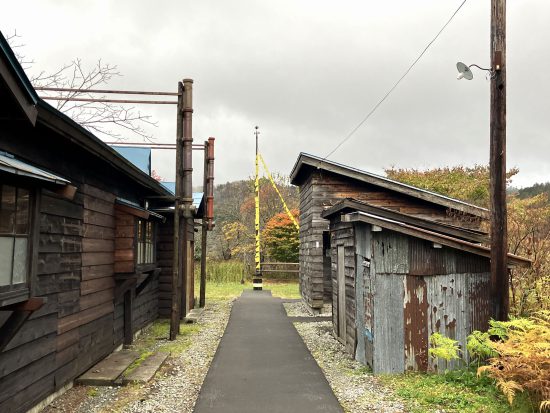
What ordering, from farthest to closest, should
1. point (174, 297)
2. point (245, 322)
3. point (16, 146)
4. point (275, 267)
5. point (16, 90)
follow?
point (275, 267) → point (245, 322) → point (174, 297) → point (16, 146) → point (16, 90)

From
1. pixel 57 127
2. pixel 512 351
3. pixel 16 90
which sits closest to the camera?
pixel 16 90

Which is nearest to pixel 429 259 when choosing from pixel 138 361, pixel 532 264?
pixel 532 264

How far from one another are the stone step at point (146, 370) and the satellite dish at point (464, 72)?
7.61 m

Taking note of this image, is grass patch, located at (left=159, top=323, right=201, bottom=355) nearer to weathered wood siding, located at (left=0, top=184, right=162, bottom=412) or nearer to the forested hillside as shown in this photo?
weathered wood siding, located at (left=0, top=184, right=162, bottom=412)

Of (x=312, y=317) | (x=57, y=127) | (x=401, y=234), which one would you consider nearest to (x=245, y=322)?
(x=312, y=317)

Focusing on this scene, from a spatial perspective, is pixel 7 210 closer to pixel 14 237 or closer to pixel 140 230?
pixel 14 237

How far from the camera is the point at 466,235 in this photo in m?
9.30

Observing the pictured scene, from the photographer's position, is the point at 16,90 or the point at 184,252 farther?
the point at 184,252

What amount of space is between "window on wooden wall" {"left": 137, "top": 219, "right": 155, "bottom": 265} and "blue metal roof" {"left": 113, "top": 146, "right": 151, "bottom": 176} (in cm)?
218

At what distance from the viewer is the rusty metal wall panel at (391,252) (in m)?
8.21

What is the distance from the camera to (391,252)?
8.25 metres

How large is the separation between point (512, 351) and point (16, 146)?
7.05 m

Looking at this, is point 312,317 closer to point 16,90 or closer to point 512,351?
point 512,351

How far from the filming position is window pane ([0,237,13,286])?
4.71 metres
